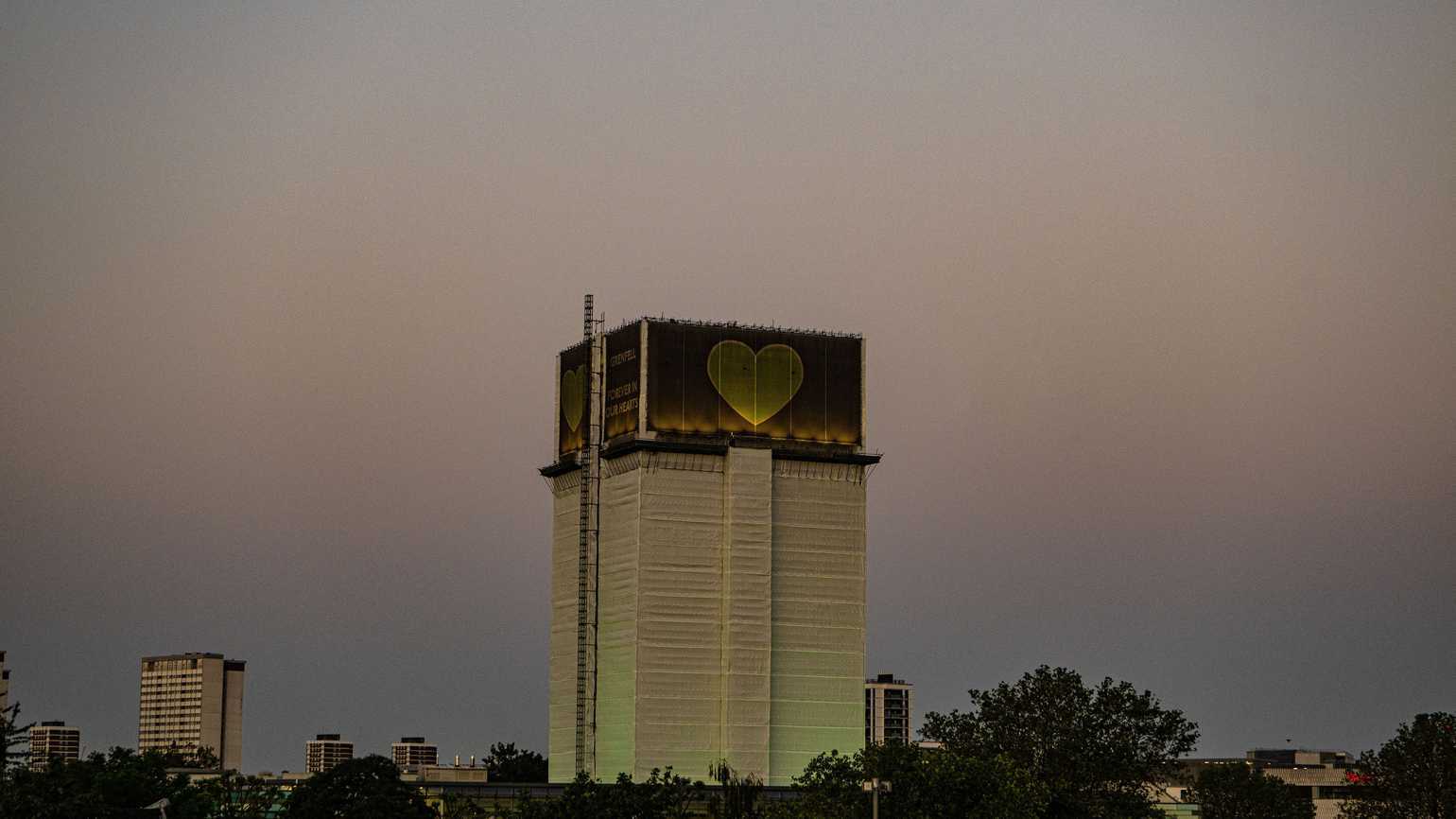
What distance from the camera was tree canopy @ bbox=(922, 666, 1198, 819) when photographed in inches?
5556

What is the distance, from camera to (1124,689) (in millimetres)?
143000

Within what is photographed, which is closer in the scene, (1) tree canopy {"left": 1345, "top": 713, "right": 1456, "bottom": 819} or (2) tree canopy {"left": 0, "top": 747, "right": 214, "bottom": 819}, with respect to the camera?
(2) tree canopy {"left": 0, "top": 747, "right": 214, "bottom": 819}

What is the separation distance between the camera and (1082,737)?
464 ft

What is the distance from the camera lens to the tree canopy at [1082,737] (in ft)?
463

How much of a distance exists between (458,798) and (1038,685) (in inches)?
2509

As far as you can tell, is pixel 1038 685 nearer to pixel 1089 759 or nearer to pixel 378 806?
pixel 1089 759

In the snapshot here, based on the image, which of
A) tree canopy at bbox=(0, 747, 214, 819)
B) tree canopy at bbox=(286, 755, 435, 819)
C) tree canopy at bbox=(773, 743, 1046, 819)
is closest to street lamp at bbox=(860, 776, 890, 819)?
tree canopy at bbox=(773, 743, 1046, 819)

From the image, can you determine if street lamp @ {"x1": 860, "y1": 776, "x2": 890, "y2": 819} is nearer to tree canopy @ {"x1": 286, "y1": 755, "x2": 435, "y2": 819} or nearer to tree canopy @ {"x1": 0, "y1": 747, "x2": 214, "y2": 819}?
tree canopy @ {"x1": 286, "y1": 755, "x2": 435, "y2": 819}

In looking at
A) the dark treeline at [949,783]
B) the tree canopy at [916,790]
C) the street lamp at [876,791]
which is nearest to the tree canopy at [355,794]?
the dark treeline at [949,783]

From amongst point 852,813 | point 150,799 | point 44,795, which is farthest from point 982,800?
point 150,799

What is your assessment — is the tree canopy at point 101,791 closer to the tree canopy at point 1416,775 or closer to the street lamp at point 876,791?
the street lamp at point 876,791

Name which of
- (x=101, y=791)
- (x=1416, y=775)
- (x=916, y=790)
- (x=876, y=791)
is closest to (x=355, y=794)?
(x=101, y=791)

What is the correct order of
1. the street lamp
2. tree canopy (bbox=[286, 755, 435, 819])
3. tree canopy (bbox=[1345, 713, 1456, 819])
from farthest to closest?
tree canopy (bbox=[1345, 713, 1456, 819]) → tree canopy (bbox=[286, 755, 435, 819]) → the street lamp

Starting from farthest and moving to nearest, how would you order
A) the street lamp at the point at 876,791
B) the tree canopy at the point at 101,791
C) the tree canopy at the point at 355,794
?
the tree canopy at the point at 355,794 < the tree canopy at the point at 101,791 < the street lamp at the point at 876,791
